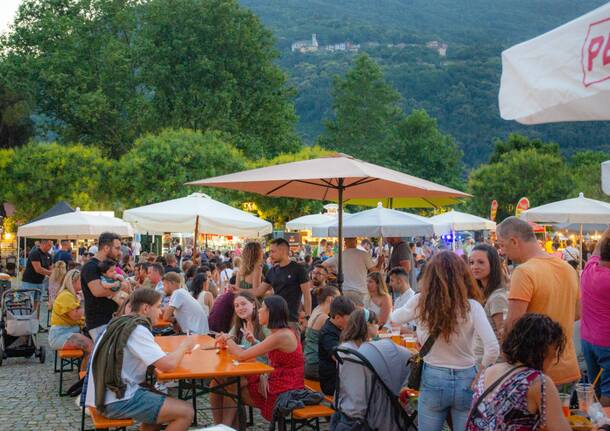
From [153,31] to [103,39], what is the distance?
4.53 metres

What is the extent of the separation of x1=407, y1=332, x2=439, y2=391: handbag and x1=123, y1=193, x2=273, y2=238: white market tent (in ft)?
25.6

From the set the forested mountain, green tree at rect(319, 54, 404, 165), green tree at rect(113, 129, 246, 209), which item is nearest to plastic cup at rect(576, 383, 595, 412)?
green tree at rect(113, 129, 246, 209)

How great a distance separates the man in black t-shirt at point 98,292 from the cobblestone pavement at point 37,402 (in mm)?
927

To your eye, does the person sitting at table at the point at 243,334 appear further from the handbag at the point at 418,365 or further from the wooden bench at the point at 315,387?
the handbag at the point at 418,365

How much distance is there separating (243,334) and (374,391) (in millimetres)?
2064

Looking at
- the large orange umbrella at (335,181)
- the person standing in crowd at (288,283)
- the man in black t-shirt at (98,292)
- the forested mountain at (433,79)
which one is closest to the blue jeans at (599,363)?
the large orange umbrella at (335,181)

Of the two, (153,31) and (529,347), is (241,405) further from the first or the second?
(153,31)

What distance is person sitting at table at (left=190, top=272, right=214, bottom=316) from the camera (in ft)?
33.2

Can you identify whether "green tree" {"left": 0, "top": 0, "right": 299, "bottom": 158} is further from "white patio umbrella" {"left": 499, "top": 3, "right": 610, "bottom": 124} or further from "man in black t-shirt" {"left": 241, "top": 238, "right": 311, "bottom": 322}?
"white patio umbrella" {"left": 499, "top": 3, "right": 610, "bottom": 124}

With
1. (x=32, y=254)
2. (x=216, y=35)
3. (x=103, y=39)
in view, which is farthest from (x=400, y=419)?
(x=103, y=39)

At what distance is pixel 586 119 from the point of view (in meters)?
3.03

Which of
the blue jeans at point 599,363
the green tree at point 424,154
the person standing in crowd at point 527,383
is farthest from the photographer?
the green tree at point 424,154

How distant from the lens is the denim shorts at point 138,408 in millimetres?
5391

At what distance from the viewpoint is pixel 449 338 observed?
4.37 metres
